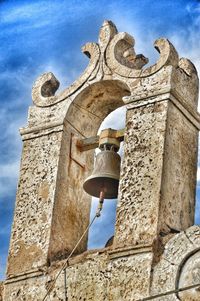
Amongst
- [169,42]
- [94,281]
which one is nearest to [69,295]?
[94,281]

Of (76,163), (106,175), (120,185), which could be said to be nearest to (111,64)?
(76,163)

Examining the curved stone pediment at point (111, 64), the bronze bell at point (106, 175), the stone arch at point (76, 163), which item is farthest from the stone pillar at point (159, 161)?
the stone arch at point (76, 163)

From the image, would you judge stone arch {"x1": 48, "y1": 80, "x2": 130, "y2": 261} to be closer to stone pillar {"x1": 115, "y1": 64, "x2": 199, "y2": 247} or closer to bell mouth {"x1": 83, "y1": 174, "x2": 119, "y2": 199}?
bell mouth {"x1": 83, "y1": 174, "x2": 119, "y2": 199}

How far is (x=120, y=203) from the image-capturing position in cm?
1603

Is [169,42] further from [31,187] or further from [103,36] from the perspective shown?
[31,187]

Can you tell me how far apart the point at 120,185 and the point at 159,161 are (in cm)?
47

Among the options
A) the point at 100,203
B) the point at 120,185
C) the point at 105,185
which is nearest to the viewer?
the point at 120,185

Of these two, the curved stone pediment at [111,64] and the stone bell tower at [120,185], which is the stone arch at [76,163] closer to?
the stone bell tower at [120,185]

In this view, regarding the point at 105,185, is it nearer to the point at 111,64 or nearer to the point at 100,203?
the point at 100,203

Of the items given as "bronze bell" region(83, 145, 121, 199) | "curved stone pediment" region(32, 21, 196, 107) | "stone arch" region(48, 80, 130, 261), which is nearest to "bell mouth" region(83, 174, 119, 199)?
"bronze bell" region(83, 145, 121, 199)

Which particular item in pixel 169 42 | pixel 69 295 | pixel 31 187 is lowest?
pixel 69 295

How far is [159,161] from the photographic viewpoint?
52.3ft

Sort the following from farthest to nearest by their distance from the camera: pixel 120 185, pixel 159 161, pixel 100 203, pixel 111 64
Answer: pixel 111 64 < pixel 100 203 < pixel 120 185 < pixel 159 161

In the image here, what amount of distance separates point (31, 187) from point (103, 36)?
174cm
